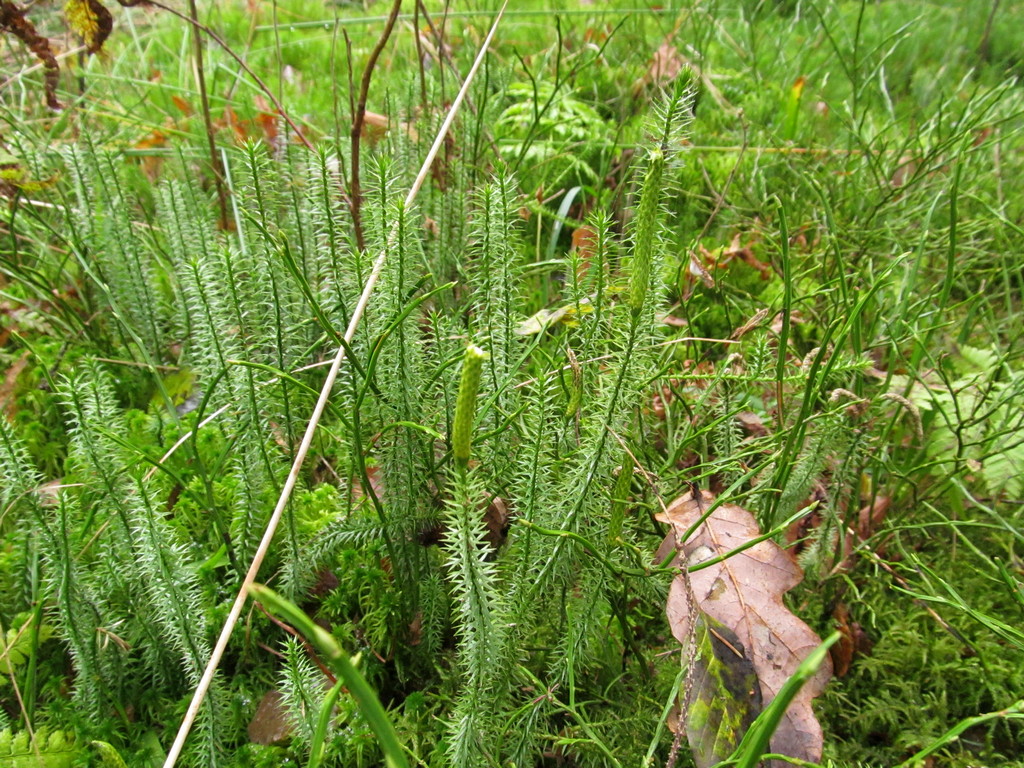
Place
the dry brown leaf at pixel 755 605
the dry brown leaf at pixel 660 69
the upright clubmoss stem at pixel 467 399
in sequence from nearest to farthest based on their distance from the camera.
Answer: the upright clubmoss stem at pixel 467 399, the dry brown leaf at pixel 755 605, the dry brown leaf at pixel 660 69

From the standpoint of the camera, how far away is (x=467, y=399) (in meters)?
0.84

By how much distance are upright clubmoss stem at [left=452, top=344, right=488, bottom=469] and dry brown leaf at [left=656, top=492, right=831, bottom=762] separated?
58 centimetres

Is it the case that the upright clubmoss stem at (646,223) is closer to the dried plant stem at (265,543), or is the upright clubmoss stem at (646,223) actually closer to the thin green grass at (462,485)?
the thin green grass at (462,485)

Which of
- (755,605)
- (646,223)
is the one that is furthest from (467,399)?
(755,605)

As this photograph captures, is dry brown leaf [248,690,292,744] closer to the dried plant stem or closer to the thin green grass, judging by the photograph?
the thin green grass

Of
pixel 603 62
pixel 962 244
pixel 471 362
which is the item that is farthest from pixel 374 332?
pixel 603 62

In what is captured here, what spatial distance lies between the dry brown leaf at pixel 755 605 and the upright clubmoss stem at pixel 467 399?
576 mm

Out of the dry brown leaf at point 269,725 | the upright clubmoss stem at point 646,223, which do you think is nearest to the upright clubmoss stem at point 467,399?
the upright clubmoss stem at point 646,223

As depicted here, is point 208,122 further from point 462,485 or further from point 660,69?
point 660,69

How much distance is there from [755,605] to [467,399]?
0.86m

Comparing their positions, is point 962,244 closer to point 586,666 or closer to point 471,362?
point 586,666

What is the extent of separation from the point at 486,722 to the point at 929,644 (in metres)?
1.15

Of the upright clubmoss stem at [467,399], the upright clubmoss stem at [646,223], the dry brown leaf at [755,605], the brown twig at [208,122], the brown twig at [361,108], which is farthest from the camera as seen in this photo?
the brown twig at [208,122]

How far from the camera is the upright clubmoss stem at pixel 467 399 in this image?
81 cm
